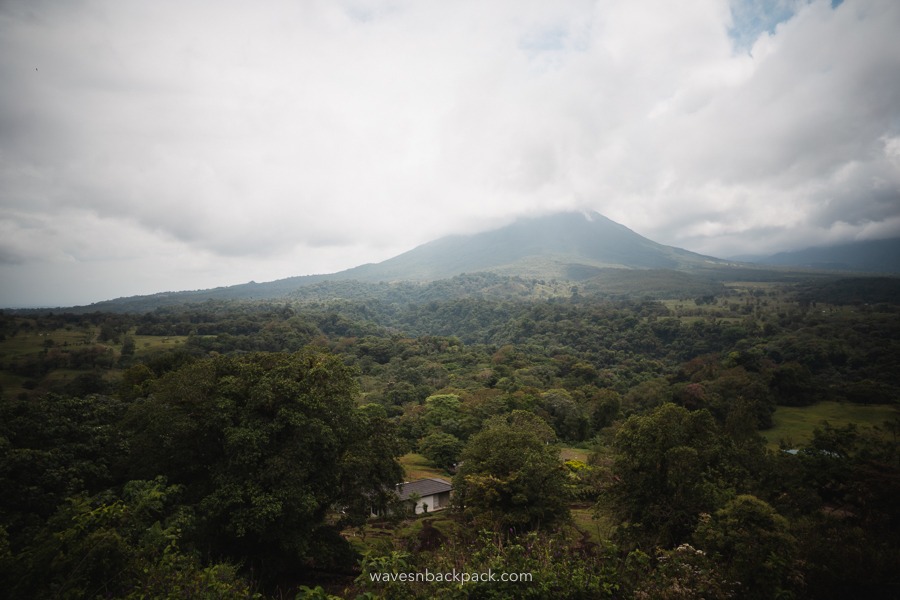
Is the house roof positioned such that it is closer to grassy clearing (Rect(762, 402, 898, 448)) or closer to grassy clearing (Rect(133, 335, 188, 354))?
grassy clearing (Rect(762, 402, 898, 448))

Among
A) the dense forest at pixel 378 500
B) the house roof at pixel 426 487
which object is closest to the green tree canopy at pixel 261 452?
the dense forest at pixel 378 500

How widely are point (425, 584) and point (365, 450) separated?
26.3 ft

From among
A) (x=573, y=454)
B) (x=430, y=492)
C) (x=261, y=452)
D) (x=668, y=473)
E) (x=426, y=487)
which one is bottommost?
(x=573, y=454)

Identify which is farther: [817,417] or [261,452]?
[817,417]

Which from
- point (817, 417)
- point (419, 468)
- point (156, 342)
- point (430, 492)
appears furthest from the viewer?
point (156, 342)

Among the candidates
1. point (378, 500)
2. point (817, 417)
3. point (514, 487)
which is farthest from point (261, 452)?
point (817, 417)

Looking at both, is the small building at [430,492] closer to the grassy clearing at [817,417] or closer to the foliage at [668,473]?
the foliage at [668,473]

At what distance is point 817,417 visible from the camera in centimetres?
4338

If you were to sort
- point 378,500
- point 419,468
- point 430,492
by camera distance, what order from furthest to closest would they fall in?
1. point 419,468
2. point 430,492
3. point 378,500

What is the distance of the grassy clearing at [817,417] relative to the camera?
39.6 meters

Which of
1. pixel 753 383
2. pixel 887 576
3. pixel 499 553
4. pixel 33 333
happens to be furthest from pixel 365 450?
pixel 33 333

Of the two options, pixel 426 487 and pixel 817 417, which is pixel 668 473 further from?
pixel 817 417

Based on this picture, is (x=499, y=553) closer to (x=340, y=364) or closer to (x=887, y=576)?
(x=887, y=576)

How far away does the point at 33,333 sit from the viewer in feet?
198
